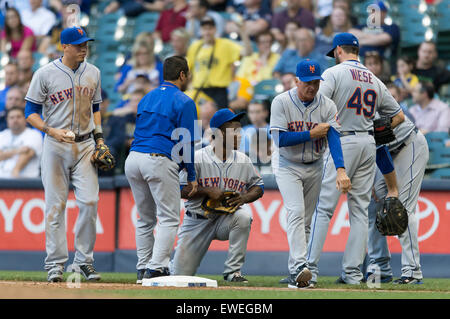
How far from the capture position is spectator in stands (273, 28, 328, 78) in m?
12.1

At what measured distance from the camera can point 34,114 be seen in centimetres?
720

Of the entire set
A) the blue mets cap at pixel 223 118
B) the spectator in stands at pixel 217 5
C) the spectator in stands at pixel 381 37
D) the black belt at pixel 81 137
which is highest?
the spectator in stands at pixel 217 5

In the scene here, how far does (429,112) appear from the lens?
10906 mm

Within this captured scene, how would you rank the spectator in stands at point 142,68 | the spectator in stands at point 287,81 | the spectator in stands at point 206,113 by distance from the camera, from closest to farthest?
the spectator in stands at point 206,113 < the spectator in stands at point 287,81 < the spectator in stands at point 142,68

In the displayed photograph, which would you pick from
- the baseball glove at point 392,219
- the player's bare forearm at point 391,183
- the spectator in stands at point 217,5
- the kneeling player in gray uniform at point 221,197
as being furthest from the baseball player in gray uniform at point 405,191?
the spectator in stands at point 217,5

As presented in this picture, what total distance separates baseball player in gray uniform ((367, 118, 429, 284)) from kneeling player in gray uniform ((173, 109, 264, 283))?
1.34 metres

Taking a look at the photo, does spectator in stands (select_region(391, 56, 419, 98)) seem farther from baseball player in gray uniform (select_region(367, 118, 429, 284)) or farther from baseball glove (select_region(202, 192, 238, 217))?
baseball glove (select_region(202, 192, 238, 217))

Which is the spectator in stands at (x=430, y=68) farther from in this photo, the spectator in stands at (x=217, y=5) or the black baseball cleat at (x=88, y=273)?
the black baseball cleat at (x=88, y=273)

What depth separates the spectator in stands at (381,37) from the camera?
1212cm

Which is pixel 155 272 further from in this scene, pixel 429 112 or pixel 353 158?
pixel 429 112

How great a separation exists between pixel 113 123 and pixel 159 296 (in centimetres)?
611

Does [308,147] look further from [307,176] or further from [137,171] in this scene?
[137,171]

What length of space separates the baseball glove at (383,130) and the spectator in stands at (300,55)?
444cm
